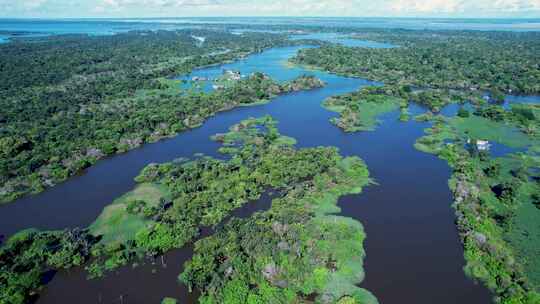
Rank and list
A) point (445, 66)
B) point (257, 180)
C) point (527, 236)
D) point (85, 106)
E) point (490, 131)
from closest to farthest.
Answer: point (527, 236), point (257, 180), point (490, 131), point (85, 106), point (445, 66)

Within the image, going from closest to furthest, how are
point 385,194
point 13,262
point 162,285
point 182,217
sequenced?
point 162,285
point 13,262
point 182,217
point 385,194

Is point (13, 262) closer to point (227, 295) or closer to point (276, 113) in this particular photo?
point (227, 295)

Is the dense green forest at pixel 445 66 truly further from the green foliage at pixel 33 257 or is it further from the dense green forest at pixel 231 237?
the green foliage at pixel 33 257

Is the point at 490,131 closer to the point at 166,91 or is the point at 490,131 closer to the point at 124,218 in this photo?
the point at 124,218

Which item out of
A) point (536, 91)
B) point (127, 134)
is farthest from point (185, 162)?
point (536, 91)

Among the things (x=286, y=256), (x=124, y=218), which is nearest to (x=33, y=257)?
(x=124, y=218)
